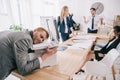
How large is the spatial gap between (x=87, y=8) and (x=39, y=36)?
13.6 feet

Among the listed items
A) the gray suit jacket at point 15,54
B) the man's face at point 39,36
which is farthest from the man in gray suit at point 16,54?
the man's face at point 39,36

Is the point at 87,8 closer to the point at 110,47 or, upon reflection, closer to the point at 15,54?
the point at 110,47

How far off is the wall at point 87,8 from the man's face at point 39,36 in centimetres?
394

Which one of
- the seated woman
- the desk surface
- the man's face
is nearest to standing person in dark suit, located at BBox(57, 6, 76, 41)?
the seated woman

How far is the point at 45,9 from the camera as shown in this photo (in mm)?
5004

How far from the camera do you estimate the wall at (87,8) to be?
15.6 feet

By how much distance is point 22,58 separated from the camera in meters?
1.08

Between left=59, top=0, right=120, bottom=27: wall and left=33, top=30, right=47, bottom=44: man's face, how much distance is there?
394cm

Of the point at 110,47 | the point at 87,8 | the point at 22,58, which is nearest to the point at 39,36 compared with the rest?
the point at 22,58

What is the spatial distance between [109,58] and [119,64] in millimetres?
1330

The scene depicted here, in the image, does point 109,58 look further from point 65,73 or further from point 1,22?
point 1,22

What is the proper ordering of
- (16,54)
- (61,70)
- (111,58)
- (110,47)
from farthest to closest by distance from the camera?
(110,47) → (111,58) → (61,70) → (16,54)

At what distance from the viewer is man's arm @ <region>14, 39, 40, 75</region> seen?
1.07 m

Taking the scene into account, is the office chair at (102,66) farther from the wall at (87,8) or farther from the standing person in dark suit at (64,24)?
the wall at (87,8)
